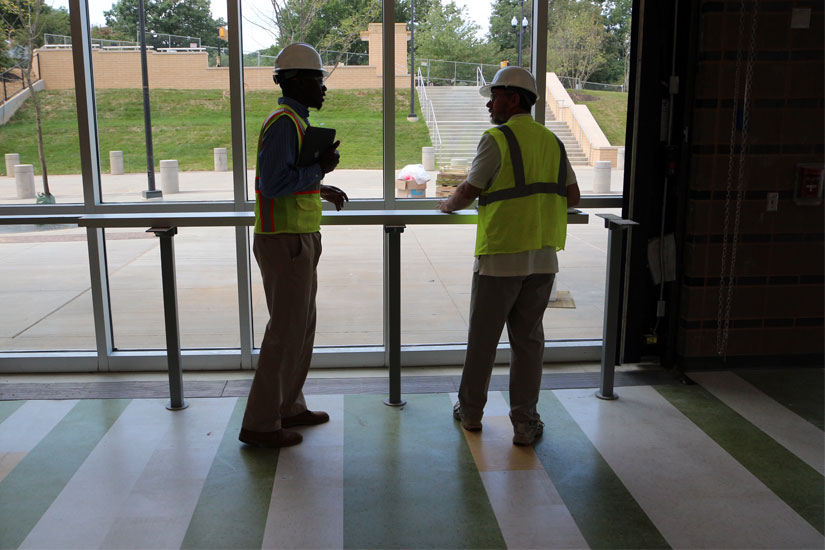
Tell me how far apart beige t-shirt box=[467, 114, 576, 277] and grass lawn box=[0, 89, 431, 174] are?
1.35 meters

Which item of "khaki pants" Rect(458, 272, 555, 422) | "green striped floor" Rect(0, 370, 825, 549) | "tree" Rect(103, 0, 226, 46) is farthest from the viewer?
"tree" Rect(103, 0, 226, 46)

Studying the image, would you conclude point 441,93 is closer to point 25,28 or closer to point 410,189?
point 410,189

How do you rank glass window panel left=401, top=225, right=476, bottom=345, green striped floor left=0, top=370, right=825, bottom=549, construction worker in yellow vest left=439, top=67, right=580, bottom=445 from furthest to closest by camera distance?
glass window panel left=401, top=225, right=476, bottom=345, construction worker in yellow vest left=439, top=67, right=580, bottom=445, green striped floor left=0, top=370, right=825, bottom=549

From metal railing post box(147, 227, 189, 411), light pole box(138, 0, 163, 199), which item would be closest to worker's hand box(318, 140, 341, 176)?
metal railing post box(147, 227, 189, 411)

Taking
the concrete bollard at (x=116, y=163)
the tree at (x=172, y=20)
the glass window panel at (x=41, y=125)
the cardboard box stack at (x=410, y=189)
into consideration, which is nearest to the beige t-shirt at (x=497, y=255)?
the cardboard box stack at (x=410, y=189)

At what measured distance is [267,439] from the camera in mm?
3221

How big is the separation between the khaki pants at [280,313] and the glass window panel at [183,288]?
52.6 inches

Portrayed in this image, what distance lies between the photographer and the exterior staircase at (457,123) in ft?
14.0

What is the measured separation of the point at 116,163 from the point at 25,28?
0.92m

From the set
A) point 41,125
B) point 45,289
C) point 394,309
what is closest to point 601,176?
point 394,309

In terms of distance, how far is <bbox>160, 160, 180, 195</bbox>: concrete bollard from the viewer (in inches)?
168

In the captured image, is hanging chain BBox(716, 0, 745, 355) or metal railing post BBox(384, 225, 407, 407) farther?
hanging chain BBox(716, 0, 745, 355)

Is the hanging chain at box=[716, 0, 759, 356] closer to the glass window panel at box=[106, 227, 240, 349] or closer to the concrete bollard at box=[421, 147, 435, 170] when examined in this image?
the concrete bollard at box=[421, 147, 435, 170]

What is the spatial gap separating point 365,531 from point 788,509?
1.68 meters
